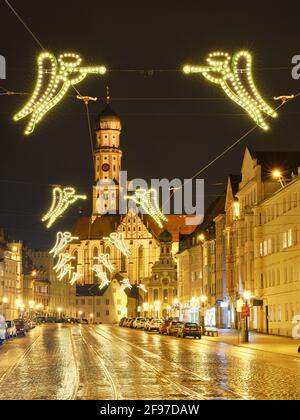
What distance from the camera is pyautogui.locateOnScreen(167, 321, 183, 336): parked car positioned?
71550 mm

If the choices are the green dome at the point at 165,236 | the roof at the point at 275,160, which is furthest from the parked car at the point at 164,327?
the green dome at the point at 165,236

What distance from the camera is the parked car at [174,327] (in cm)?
7155

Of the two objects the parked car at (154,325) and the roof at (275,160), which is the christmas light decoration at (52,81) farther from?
the parked car at (154,325)

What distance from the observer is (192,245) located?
394 ft

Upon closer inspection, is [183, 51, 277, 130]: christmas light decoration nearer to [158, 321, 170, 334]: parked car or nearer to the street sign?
the street sign

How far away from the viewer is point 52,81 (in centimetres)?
2080

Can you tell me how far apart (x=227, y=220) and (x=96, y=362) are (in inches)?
2334

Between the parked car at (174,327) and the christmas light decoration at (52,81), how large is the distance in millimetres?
50680

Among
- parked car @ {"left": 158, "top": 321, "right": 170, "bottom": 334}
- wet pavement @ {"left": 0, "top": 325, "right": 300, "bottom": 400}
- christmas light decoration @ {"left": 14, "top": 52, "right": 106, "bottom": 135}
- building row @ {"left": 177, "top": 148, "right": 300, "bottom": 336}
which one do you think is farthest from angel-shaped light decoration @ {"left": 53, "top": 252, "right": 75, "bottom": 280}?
christmas light decoration @ {"left": 14, "top": 52, "right": 106, "bottom": 135}

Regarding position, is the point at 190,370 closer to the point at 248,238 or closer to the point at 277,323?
the point at 277,323

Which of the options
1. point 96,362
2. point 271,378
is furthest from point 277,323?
point 271,378

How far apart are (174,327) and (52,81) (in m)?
54.2

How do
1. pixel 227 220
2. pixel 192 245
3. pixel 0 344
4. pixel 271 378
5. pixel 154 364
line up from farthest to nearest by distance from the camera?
pixel 192 245 → pixel 227 220 → pixel 0 344 → pixel 154 364 → pixel 271 378
